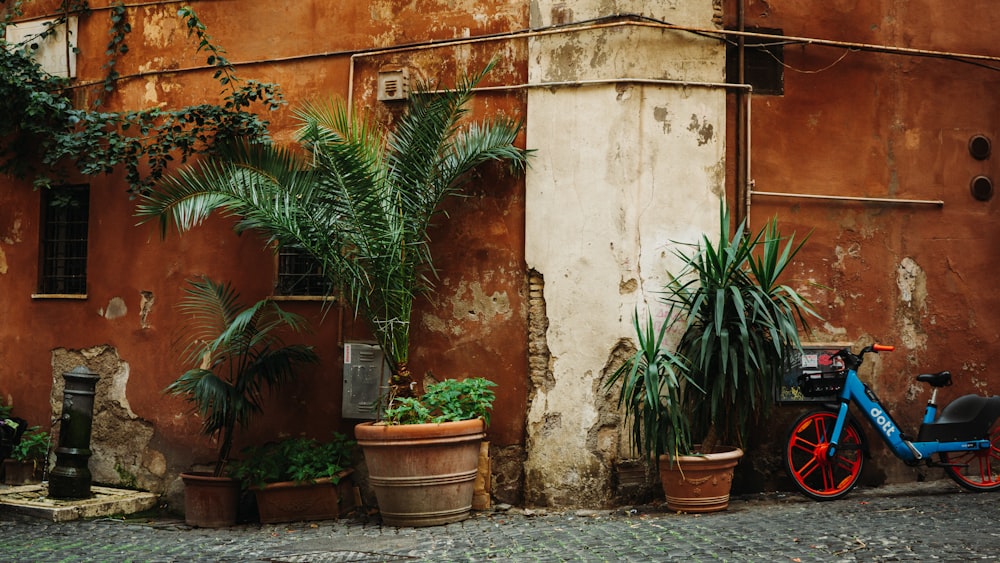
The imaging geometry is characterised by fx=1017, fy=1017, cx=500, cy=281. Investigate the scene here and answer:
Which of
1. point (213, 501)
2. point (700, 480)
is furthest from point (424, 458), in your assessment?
point (213, 501)

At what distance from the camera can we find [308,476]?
8133mm

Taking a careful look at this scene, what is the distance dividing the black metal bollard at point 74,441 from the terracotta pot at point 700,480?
198 inches

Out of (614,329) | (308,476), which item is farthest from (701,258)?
(308,476)

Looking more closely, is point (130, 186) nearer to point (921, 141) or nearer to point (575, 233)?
point (575, 233)

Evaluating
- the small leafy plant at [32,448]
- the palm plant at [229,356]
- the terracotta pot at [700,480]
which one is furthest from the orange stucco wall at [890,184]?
the small leafy plant at [32,448]

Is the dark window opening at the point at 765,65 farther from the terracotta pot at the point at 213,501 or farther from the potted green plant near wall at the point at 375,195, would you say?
the terracotta pot at the point at 213,501

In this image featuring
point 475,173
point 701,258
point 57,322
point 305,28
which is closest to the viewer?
point 701,258

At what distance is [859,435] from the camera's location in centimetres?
793

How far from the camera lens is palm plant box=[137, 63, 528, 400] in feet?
25.9

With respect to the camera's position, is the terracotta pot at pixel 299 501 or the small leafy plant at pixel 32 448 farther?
the small leafy plant at pixel 32 448

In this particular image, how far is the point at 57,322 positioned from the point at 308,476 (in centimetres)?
368

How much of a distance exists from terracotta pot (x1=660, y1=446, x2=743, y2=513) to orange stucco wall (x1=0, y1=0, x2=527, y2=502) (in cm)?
140

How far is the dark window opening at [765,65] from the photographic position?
8.45m

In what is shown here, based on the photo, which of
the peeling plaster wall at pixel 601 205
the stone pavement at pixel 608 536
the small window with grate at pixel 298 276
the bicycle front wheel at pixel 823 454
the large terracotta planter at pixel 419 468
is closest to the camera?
the stone pavement at pixel 608 536
